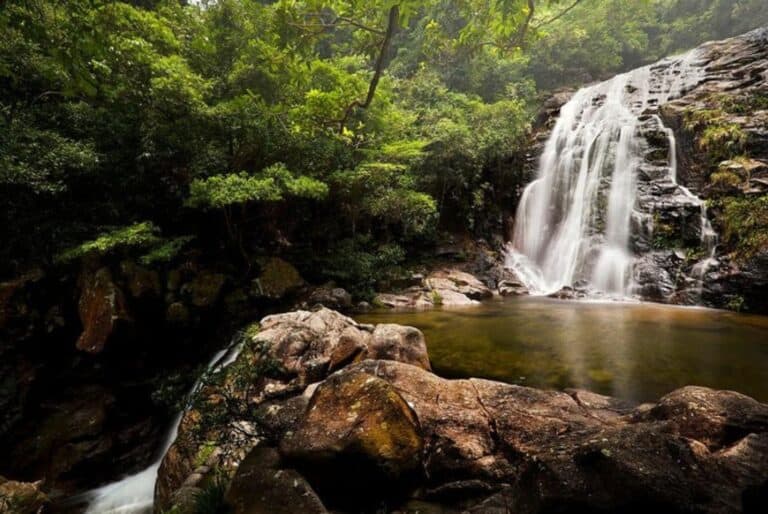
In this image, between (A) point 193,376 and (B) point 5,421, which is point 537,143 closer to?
(A) point 193,376

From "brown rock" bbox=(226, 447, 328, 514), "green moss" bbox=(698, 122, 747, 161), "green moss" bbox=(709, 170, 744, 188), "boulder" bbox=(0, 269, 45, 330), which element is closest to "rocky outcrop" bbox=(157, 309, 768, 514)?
"brown rock" bbox=(226, 447, 328, 514)

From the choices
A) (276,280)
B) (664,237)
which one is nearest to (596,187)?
(664,237)

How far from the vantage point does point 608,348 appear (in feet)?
19.8

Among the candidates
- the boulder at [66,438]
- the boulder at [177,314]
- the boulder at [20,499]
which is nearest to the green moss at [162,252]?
the boulder at [177,314]

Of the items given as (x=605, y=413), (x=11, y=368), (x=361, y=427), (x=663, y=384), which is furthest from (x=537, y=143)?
(x=11, y=368)

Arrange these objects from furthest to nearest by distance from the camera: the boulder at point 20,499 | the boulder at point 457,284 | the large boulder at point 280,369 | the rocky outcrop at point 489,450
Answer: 1. the boulder at point 457,284
2. the boulder at point 20,499
3. the large boulder at point 280,369
4. the rocky outcrop at point 489,450

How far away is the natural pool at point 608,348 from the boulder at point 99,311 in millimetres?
5310

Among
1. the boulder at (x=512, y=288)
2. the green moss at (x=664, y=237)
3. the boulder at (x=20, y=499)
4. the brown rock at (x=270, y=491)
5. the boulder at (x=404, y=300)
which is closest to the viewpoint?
the brown rock at (x=270, y=491)

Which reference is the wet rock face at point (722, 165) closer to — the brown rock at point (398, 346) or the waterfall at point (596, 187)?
the waterfall at point (596, 187)

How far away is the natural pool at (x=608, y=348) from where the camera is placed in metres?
4.70

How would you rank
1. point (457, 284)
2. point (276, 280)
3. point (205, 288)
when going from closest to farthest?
point (205, 288) < point (276, 280) < point (457, 284)

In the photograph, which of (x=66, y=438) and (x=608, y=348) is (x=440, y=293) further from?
(x=66, y=438)

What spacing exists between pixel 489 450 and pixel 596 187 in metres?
13.2

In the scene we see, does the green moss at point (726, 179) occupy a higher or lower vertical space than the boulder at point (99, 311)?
higher
